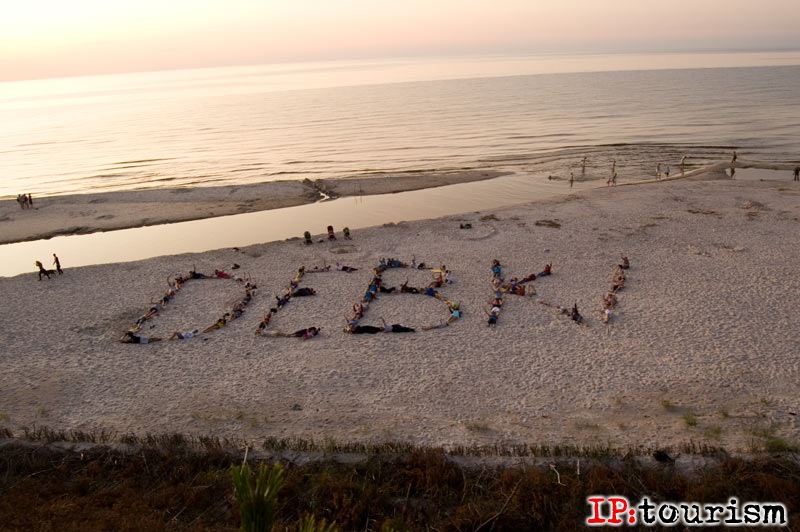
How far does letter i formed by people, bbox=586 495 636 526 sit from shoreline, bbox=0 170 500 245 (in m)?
35.0

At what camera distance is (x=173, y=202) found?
147 ft

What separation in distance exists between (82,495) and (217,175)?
152 ft

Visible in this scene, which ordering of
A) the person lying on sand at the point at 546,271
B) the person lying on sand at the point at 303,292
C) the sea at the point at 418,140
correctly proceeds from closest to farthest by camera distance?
1. the person lying on sand at the point at 303,292
2. the person lying on sand at the point at 546,271
3. the sea at the point at 418,140

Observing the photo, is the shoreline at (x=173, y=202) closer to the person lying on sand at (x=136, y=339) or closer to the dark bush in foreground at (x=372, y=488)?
the person lying on sand at (x=136, y=339)

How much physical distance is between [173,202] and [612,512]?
4139cm

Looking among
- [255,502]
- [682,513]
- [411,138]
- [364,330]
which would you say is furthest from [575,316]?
[411,138]

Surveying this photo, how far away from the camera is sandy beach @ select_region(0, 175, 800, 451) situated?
15.4 m

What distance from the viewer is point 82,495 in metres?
12.8

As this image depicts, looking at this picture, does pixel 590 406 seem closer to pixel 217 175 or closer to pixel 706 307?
pixel 706 307

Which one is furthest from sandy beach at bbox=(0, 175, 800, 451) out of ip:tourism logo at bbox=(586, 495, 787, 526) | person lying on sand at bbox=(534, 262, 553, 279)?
ip:tourism logo at bbox=(586, 495, 787, 526)

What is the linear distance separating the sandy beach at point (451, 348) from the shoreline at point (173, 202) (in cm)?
1210

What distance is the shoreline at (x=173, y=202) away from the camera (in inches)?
1553

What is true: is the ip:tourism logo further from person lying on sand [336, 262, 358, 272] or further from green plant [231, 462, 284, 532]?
person lying on sand [336, 262, 358, 272]

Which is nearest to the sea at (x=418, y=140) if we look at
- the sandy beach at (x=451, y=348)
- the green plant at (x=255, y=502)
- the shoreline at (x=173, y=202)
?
the shoreline at (x=173, y=202)
